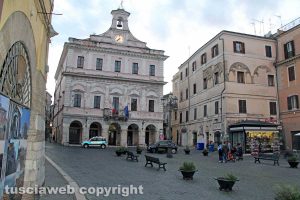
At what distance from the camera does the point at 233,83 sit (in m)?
35.1

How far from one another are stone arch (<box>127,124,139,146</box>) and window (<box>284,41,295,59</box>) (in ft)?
78.5

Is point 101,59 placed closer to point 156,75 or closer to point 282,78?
point 156,75

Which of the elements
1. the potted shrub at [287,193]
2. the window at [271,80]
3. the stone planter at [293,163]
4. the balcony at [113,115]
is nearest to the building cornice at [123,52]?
the balcony at [113,115]

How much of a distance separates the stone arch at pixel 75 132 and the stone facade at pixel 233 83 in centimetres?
1786

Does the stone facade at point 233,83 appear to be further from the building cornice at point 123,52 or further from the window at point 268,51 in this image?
the building cornice at point 123,52

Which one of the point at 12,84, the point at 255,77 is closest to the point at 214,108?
the point at 255,77

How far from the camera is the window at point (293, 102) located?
1310 inches

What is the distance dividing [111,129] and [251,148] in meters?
21.8

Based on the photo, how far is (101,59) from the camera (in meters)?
43.5

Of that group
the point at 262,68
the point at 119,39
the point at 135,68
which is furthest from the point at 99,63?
the point at 262,68

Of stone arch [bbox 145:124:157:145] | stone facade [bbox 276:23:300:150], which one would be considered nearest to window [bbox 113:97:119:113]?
stone arch [bbox 145:124:157:145]

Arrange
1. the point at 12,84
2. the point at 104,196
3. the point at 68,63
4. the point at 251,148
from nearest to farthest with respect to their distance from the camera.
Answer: the point at 12,84 < the point at 104,196 < the point at 251,148 < the point at 68,63

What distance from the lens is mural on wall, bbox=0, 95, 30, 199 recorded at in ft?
14.6

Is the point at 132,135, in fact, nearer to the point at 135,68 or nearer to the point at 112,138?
the point at 112,138
